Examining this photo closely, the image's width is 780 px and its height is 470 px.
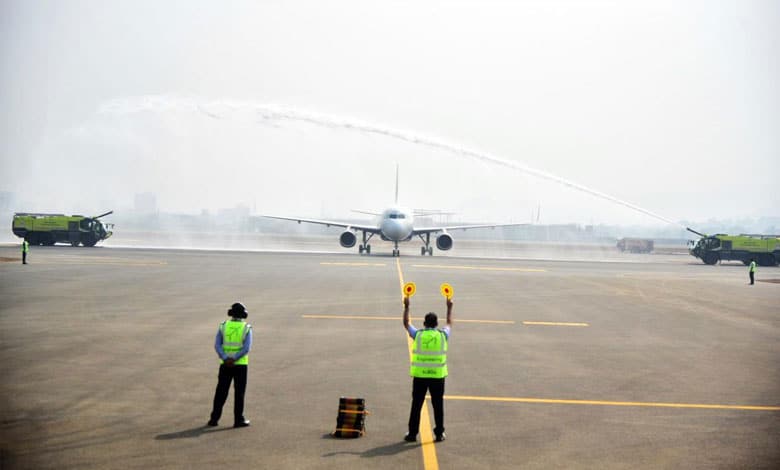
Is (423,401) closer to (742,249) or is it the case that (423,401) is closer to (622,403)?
(622,403)

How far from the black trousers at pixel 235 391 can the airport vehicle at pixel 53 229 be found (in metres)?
57.4

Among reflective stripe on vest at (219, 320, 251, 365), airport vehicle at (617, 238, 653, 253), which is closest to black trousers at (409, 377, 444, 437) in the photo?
reflective stripe on vest at (219, 320, 251, 365)

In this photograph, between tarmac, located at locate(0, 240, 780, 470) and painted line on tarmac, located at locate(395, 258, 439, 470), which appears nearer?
painted line on tarmac, located at locate(395, 258, 439, 470)

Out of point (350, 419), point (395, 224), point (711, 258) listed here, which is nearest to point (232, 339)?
point (350, 419)

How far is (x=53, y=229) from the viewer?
6400 cm

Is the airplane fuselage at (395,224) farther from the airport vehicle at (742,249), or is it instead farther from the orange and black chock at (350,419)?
the orange and black chock at (350,419)

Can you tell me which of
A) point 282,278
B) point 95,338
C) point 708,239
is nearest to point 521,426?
point 95,338

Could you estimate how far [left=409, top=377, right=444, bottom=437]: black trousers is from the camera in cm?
1026

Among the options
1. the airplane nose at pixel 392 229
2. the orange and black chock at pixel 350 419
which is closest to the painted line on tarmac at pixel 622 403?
the orange and black chock at pixel 350 419

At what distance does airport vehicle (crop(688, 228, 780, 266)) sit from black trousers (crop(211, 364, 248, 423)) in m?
63.2

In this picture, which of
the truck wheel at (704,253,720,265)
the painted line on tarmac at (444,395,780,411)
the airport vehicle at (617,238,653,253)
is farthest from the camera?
the airport vehicle at (617,238,653,253)

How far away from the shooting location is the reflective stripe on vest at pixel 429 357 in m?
10.4

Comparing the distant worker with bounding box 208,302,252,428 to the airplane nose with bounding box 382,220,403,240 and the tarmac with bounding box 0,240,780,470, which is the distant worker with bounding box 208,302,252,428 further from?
the airplane nose with bounding box 382,220,403,240

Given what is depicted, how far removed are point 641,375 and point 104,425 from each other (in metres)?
11.0
